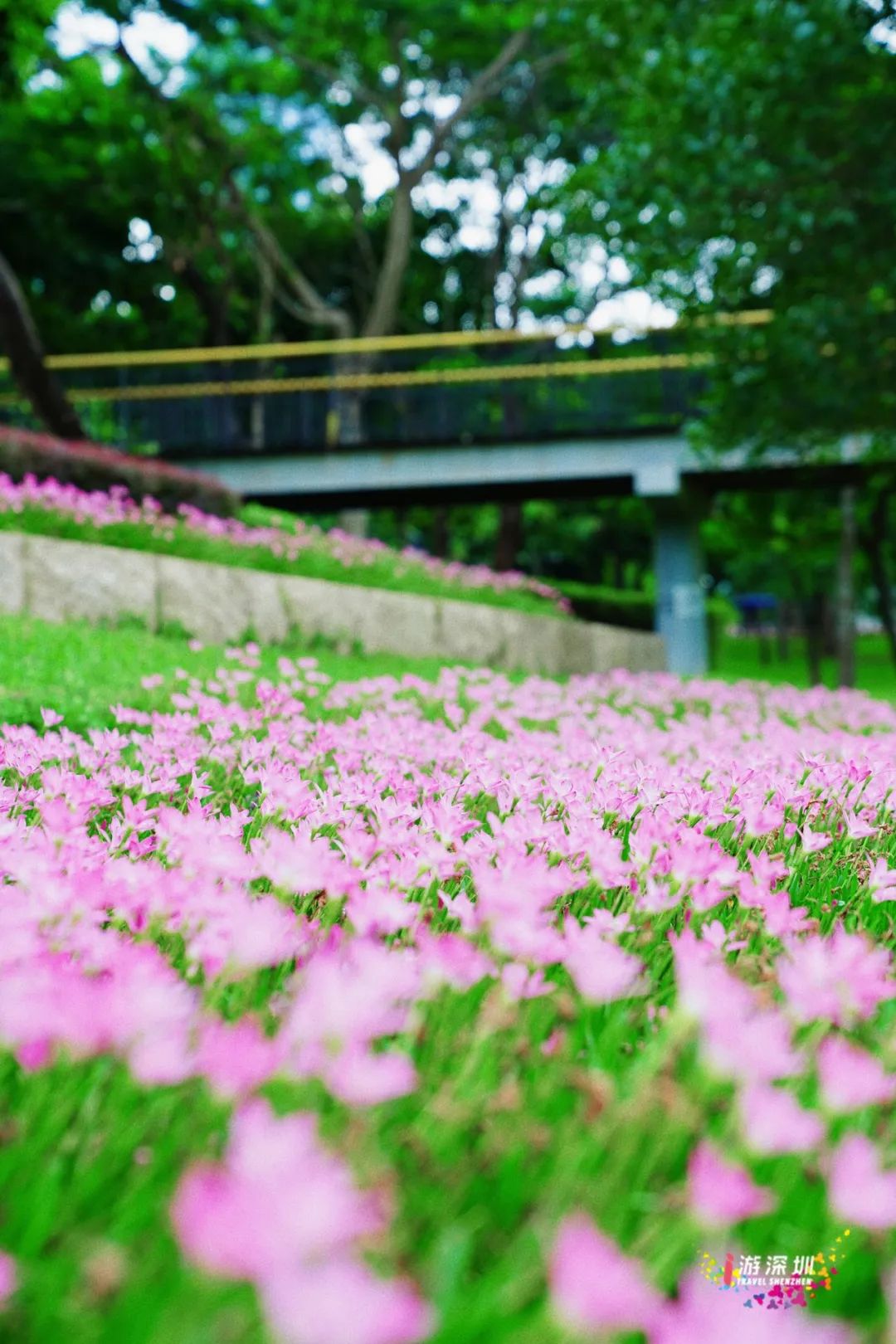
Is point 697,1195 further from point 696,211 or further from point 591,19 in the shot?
point 591,19

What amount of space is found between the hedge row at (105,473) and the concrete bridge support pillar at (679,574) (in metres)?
8.99

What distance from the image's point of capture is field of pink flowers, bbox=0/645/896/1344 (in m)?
0.66

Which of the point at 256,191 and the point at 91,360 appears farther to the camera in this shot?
the point at 256,191

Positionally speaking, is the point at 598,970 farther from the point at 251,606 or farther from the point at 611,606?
the point at 611,606

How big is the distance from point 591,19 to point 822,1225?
13.2 m

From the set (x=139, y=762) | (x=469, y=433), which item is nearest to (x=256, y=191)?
(x=469, y=433)

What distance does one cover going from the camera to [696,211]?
10188mm

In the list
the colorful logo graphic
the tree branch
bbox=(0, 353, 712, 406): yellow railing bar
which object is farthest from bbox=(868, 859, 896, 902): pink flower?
the tree branch

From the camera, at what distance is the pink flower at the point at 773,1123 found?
770 mm

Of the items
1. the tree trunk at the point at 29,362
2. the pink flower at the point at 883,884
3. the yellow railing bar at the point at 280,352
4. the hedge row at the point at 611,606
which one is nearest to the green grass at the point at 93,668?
the pink flower at the point at 883,884

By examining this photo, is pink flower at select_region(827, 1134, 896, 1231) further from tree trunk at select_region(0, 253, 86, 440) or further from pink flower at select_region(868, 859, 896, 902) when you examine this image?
tree trunk at select_region(0, 253, 86, 440)

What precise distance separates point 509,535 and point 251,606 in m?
15.9

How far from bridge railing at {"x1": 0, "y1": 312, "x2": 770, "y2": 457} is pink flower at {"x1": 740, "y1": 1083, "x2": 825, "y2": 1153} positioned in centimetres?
1763

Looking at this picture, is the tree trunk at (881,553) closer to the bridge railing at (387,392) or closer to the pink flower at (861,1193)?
the bridge railing at (387,392)
